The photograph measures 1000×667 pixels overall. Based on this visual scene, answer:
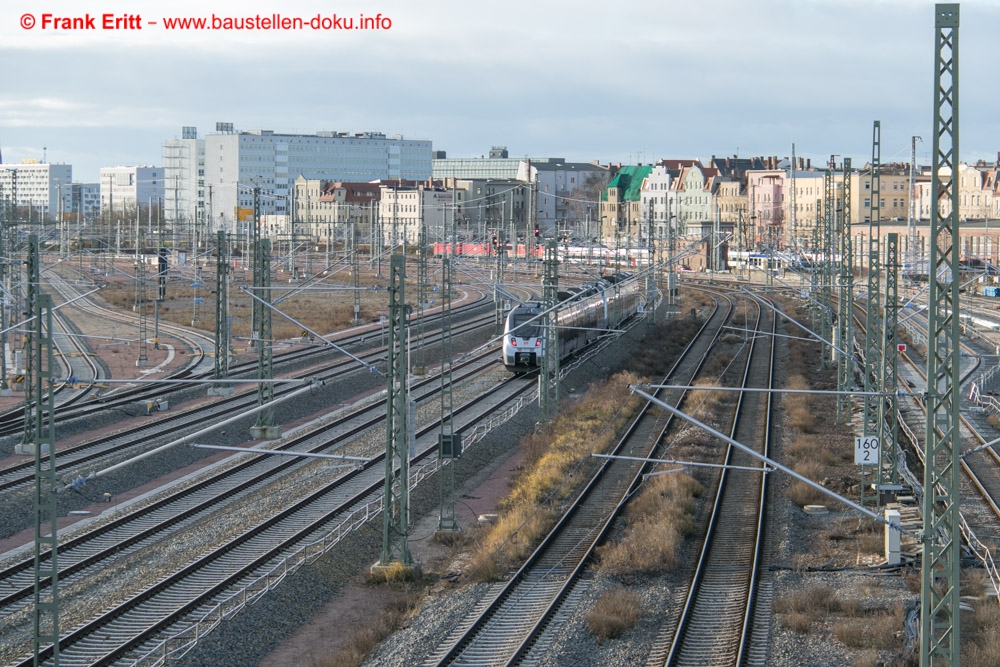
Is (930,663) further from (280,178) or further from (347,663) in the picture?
(280,178)

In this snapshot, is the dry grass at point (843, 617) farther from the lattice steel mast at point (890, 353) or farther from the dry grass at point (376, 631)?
the dry grass at point (376, 631)

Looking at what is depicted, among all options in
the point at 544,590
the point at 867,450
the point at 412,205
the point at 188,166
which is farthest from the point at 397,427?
the point at 188,166

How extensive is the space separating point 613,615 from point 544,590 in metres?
2.07

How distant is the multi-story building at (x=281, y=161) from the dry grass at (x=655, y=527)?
13897 cm

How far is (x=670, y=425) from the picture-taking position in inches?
1206

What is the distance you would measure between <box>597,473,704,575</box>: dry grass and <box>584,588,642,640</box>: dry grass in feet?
5.86

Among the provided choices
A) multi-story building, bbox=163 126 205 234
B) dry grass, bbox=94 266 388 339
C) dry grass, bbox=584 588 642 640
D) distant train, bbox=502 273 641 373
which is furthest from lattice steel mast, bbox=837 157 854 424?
multi-story building, bbox=163 126 205 234

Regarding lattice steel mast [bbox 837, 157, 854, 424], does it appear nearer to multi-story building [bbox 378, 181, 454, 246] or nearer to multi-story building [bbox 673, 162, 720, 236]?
multi-story building [bbox 673, 162, 720, 236]

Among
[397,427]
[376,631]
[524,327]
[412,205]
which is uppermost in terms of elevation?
[412,205]

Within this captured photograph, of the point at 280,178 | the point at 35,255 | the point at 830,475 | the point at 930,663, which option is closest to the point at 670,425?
the point at 830,475

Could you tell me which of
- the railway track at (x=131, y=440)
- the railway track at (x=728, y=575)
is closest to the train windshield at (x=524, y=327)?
the railway track at (x=131, y=440)

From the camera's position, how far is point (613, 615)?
51.0 ft

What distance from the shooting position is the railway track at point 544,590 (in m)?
14.8

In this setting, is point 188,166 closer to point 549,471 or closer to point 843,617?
point 549,471
